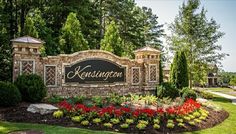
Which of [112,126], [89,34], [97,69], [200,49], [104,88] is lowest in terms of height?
[112,126]

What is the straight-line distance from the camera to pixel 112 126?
810 centimetres

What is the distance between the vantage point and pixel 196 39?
23047 mm

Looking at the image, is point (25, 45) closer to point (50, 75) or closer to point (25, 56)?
point (25, 56)

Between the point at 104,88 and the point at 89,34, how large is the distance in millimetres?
11218

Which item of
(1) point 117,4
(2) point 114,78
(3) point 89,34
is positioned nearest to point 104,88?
(2) point 114,78

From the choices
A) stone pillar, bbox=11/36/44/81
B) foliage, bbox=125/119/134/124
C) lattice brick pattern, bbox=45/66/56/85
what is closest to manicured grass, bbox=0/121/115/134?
foliage, bbox=125/119/134/124

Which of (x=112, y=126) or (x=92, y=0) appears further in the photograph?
(x=92, y=0)

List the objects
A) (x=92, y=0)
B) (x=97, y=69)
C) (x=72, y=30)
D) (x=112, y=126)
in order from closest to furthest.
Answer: (x=112, y=126)
(x=97, y=69)
(x=72, y=30)
(x=92, y=0)

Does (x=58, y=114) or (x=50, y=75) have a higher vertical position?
(x=50, y=75)

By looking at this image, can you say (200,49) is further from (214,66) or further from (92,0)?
(92,0)

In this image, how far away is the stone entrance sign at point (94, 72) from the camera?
12.8m

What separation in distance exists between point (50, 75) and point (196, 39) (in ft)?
51.2

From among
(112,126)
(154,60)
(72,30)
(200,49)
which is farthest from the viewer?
(200,49)

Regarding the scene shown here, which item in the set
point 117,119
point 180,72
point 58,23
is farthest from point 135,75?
point 58,23
